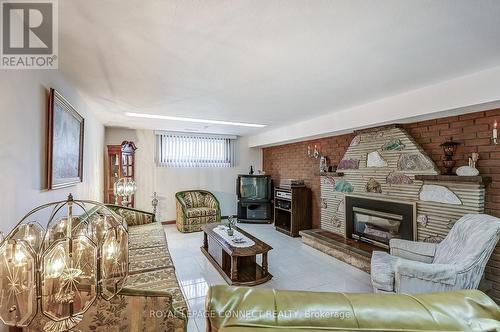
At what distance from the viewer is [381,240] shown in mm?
3309

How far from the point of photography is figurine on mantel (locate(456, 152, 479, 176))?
237 centimetres

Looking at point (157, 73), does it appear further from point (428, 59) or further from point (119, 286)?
point (428, 59)

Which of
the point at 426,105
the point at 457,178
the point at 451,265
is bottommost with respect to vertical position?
the point at 451,265

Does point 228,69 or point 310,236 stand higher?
point 228,69

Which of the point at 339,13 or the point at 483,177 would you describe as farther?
the point at 483,177

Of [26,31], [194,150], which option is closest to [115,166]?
[194,150]

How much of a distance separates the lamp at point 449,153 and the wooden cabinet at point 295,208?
2611 mm

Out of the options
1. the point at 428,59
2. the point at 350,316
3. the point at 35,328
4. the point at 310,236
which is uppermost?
the point at 428,59

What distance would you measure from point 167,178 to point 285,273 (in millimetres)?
3852

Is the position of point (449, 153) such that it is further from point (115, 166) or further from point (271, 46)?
point (115, 166)

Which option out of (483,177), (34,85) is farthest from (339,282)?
(34,85)

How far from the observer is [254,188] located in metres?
6.00

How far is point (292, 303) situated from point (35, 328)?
145 centimetres

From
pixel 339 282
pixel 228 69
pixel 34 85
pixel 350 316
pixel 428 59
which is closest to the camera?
pixel 350 316
